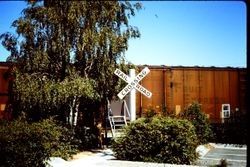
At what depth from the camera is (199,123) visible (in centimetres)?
1683

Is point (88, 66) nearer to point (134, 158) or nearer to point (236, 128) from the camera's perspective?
point (134, 158)

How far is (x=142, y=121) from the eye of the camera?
11.4m

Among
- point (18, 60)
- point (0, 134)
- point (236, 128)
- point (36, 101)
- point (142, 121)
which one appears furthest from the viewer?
point (18, 60)

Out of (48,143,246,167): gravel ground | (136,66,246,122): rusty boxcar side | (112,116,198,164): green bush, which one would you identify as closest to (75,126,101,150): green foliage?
(48,143,246,167): gravel ground

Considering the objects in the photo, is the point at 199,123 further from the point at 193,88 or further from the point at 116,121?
the point at 193,88

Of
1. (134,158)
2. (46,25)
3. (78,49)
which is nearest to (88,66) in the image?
(78,49)

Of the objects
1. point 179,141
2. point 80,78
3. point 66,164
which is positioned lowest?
point 66,164

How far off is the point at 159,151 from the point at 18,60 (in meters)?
7.05

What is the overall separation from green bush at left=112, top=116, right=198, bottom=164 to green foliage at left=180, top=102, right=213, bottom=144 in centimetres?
547

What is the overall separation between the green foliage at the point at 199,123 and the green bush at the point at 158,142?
5.47 meters

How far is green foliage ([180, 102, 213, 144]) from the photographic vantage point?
651 inches

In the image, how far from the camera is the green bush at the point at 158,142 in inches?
415

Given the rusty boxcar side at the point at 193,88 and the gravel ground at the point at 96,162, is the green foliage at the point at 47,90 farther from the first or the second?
the rusty boxcar side at the point at 193,88

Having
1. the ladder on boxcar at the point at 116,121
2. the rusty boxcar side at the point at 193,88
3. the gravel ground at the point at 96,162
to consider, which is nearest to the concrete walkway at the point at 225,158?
the gravel ground at the point at 96,162
